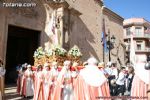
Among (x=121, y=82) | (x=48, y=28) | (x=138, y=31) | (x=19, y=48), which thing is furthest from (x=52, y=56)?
(x=138, y=31)

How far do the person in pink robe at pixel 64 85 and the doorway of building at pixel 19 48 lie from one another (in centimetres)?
803

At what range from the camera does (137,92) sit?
782 centimetres

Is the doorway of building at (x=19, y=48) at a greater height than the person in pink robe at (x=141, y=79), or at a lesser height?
greater

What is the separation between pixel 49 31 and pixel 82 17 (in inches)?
170

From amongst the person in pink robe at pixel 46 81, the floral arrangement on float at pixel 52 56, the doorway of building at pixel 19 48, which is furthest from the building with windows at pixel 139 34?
the person in pink robe at pixel 46 81

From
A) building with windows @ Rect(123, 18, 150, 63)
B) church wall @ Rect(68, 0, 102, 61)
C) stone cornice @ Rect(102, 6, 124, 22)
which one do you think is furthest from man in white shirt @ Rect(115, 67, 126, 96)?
building with windows @ Rect(123, 18, 150, 63)

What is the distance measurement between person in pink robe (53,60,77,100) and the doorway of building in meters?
8.03

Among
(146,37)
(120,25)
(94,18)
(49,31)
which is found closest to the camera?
(49,31)

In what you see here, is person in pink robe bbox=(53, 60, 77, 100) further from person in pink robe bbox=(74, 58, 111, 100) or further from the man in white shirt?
the man in white shirt

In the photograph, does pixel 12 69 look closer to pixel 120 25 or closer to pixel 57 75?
pixel 57 75

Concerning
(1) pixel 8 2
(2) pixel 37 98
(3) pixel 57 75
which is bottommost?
(2) pixel 37 98

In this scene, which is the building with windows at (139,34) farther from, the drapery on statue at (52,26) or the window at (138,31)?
the drapery on statue at (52,26)

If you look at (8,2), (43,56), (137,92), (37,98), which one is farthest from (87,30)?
→ (137,92)

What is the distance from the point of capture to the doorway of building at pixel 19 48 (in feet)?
55.1
